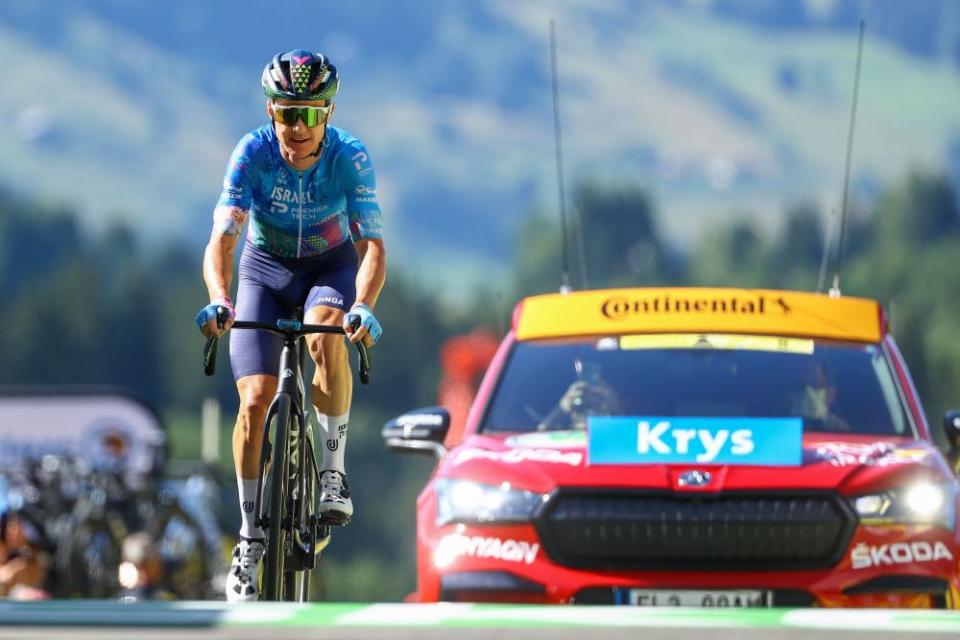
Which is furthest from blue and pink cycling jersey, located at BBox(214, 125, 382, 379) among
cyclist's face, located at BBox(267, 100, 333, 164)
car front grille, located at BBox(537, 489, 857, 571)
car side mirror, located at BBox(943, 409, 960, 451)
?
car side mirror, located at BBox(943, 409, 960, 451)

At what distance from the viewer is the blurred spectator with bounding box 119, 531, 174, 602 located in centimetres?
1855

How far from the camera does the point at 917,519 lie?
26.1 feet

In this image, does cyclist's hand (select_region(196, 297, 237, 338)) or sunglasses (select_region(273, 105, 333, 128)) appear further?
sunglasses (select_region(273, 105, 333, 128))

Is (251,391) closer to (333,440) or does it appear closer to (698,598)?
(333,440)

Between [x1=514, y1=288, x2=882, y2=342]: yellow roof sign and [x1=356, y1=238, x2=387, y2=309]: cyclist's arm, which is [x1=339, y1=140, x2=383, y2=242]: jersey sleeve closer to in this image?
[x1=356, y1=238, x2=387, y2=309]: cyclist's arm

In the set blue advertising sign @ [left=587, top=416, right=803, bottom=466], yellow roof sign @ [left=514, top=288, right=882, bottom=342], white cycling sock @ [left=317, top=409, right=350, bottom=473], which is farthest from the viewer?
yellow roof sign @ [left=514, top=288, right=882, bottom=342]

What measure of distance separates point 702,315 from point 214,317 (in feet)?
7.70

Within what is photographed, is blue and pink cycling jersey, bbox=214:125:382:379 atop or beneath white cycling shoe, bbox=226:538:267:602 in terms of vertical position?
atop

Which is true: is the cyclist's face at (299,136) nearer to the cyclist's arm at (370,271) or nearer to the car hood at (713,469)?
the cyclist's arm at (370,271)

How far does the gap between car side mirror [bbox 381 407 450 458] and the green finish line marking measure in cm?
388

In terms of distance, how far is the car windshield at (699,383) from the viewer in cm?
891

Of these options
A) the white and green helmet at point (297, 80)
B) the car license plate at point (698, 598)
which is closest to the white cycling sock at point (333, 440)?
the white and green helmet at point (297, 80)

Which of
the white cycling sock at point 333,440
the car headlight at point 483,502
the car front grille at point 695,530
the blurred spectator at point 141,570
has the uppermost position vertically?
the blurred spectator at point 141,570

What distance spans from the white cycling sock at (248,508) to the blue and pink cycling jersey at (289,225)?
37 cm
